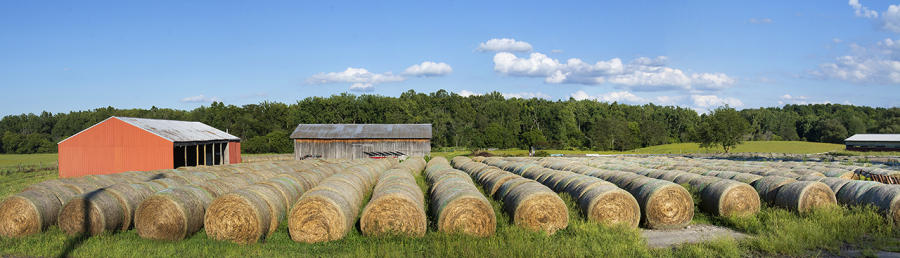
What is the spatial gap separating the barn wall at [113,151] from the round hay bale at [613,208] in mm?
28011

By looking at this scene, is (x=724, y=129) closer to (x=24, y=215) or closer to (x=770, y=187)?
(x=770, y=187)

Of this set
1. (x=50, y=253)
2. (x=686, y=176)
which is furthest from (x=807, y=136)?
(x=50, y=253)

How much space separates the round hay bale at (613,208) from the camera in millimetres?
11562

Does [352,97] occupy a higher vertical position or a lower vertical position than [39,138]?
higher

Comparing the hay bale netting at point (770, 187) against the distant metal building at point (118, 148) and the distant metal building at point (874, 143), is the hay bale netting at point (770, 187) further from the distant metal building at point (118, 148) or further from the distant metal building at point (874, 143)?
the distant metal building at point (874, 143)

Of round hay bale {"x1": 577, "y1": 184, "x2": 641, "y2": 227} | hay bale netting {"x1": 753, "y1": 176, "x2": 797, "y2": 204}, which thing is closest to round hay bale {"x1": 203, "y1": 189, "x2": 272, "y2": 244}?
round hay bale {"x1": 577, "y1": 184, "x2": 641, "y2": 227}

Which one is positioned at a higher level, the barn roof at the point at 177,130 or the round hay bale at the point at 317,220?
the barn roof at the point at 177,130

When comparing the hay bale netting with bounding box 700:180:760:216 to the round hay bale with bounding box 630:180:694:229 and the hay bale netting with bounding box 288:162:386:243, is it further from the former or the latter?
the hay bale netting with bounding box 288:162:386:243

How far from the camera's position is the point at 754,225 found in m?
11.4

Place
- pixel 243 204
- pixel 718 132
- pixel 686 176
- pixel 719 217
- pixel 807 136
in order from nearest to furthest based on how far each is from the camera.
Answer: pixel 243 204
pixel 719 217
pixel 686 176
pixel 718 132
pixel 807 136

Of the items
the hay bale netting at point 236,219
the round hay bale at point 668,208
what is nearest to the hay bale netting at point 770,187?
the round hay bale at point 668,208

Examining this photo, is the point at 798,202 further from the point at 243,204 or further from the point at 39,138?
the point at 39,138

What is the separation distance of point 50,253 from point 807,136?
4924 inches

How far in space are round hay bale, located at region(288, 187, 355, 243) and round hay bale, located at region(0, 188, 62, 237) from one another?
630 centimetres
